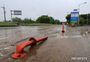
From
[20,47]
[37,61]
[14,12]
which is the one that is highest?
[14,12]

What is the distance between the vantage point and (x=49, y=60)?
8.52ft

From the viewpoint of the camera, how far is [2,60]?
2.63 meters

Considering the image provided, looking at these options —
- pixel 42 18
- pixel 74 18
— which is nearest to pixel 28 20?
pixel 42 18

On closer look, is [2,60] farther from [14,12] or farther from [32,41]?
[14,12]

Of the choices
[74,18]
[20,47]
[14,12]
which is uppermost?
[14,12]

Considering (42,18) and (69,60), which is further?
(42,18)

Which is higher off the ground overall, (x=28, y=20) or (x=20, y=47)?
(x=28, y=20)

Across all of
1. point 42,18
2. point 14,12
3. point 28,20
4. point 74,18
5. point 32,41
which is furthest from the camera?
point 42,18

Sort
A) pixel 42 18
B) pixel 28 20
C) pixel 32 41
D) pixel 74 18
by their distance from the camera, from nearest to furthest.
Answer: pixel 32 41, pixel 74 18, pixel 28 20, pixel 42 18

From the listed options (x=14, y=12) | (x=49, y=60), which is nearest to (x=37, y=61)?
(x=49, y=60)

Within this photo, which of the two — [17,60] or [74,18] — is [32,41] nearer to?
[17,60]

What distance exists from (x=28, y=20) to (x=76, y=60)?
70381mm

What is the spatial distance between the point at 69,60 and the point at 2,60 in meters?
2.27

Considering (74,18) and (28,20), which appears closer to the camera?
(74,18)
